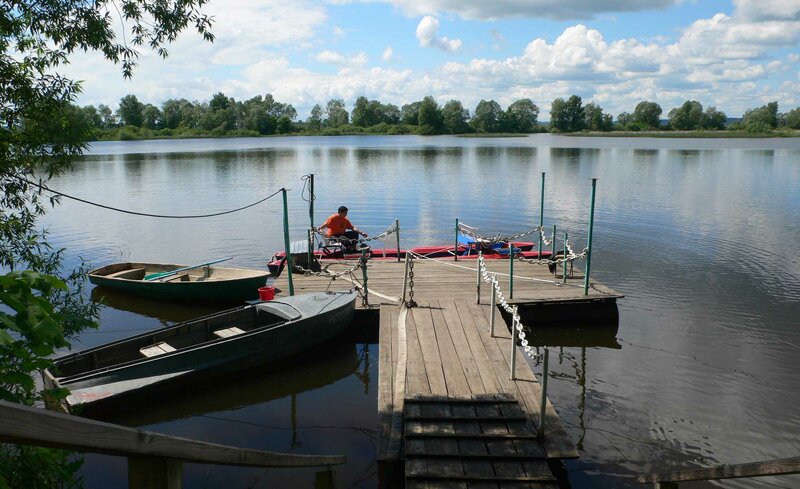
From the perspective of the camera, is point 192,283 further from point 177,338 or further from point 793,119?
point 793,119

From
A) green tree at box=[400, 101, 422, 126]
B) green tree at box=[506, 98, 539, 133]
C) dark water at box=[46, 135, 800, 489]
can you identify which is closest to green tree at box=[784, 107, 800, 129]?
green tree at box=[506, 98, 539, 133]

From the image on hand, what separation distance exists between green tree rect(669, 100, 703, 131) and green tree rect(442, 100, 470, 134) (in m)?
52.3

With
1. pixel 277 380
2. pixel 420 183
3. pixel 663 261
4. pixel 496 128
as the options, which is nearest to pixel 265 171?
pixel 420 183

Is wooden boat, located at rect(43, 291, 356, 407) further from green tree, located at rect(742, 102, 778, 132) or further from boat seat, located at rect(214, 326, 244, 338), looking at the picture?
green tree, located at rect(742, 102, 778, 132)

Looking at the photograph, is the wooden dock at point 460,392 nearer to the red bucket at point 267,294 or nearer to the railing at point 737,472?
the red bucket at point 267,294

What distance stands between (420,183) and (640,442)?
35.1 meters

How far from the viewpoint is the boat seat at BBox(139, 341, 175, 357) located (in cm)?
Result: 1070

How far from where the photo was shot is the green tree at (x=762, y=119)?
12297 cm

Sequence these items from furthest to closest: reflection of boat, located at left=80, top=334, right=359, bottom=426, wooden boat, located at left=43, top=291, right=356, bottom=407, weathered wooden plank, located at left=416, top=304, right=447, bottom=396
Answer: reflection of boat, located at left=80, top=334, right=359, bottom=426
wooden boat, located at left=43, top=291, right=356, bottom=407
weathered wooden plank, located at left=416, top=304, right=447, bottom=396

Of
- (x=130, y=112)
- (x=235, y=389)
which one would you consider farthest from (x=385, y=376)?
(x=130, y=112)

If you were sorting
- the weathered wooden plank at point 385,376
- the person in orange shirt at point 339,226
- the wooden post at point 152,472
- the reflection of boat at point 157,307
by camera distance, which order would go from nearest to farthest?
1. the wooden post at point 152,472
2. the weathered wooden plank at point 385,376
3. the reflection of boat at point 157,307
4. the person in orange shirt at point 339,226

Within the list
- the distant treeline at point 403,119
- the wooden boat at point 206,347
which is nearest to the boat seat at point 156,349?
the wooden boat at point 206,347

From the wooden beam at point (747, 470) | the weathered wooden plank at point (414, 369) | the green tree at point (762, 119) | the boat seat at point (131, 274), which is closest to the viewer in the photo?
the wooden beam at point (747, 470)

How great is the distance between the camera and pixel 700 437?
9.46 meters
